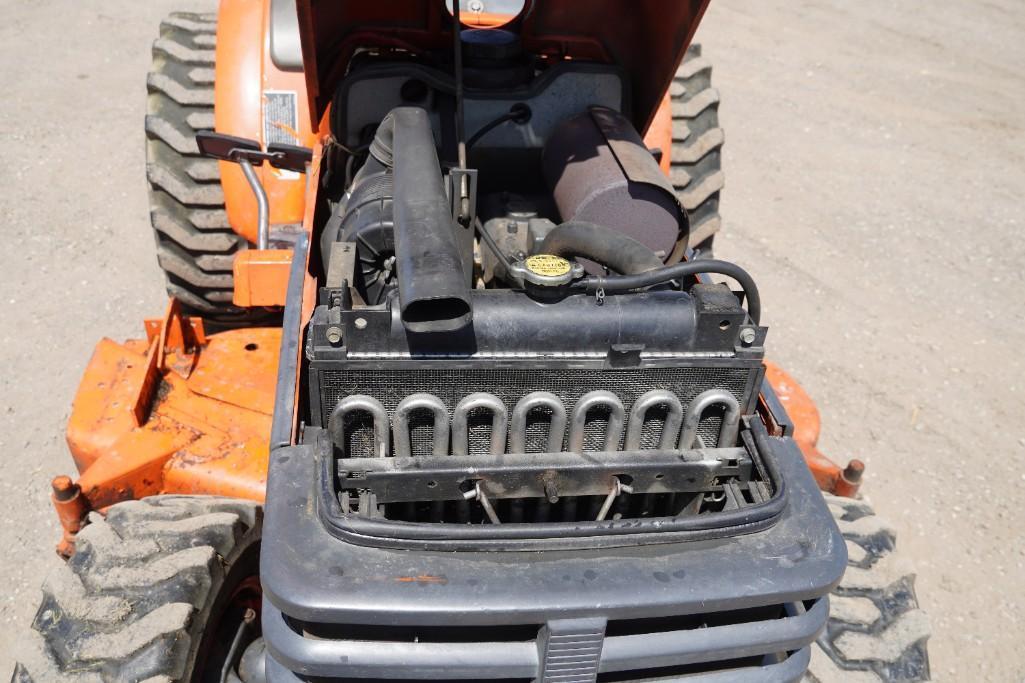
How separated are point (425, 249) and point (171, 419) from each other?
4.73 feet

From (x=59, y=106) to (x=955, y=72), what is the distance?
910 centimetres

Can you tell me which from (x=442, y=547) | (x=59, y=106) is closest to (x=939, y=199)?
(x=442, y=547)

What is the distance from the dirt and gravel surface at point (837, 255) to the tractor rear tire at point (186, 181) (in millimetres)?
882

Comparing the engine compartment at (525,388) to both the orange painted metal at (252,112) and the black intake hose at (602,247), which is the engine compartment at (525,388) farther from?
the orange painted metal at (252,112)

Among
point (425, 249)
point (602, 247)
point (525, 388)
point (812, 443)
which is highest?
point (425, 249)

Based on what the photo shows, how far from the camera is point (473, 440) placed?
2.02 m

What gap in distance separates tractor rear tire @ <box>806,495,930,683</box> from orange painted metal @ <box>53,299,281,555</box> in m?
1.70

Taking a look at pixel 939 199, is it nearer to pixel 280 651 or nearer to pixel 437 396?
pixel 437 396

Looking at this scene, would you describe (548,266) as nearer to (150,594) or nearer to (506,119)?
(506,119)

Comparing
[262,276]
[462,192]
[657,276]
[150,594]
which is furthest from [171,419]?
[657,276]

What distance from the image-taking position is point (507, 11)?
139 inches

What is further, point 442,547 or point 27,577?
point 27,577

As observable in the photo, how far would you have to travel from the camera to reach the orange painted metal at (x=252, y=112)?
11.6ft

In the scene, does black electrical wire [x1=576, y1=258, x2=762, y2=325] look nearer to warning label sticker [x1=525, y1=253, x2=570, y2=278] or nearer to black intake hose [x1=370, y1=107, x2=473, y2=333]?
warning label sticker [x1=525, y1=253, x2=570, y2=278]
